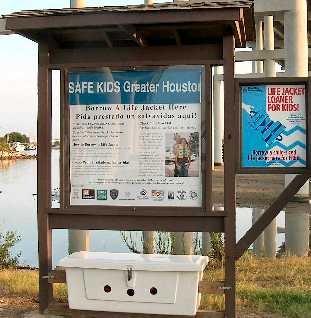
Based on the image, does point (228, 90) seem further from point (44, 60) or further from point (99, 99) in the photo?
point (44, 60)

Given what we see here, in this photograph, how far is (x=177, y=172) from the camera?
590 cm

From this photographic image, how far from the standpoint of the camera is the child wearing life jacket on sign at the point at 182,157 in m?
5.86

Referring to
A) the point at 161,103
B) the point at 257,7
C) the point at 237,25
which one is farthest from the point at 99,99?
the point at 257,7

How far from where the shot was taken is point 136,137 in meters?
5.95

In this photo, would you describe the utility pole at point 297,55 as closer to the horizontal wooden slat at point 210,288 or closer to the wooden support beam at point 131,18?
the horizontal wooden slat at point 210,288

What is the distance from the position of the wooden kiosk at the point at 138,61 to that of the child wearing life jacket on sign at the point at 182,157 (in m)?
0.16

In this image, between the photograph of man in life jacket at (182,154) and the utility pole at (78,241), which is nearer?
the photograph of man in life jacket at (182,154)

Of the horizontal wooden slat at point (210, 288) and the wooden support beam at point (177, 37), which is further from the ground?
the wooden support beam at point (177, 37)

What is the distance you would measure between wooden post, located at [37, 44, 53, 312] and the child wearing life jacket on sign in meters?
1.34

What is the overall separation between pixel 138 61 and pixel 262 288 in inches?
123

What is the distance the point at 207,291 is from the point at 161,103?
193 cm

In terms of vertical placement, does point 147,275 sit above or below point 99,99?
below

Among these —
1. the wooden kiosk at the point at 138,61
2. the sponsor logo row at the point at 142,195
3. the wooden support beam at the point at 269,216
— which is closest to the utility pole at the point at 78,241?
the wooden kiosk at the point at 138,61

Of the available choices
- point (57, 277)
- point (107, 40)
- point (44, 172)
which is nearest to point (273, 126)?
point (107, 40)
